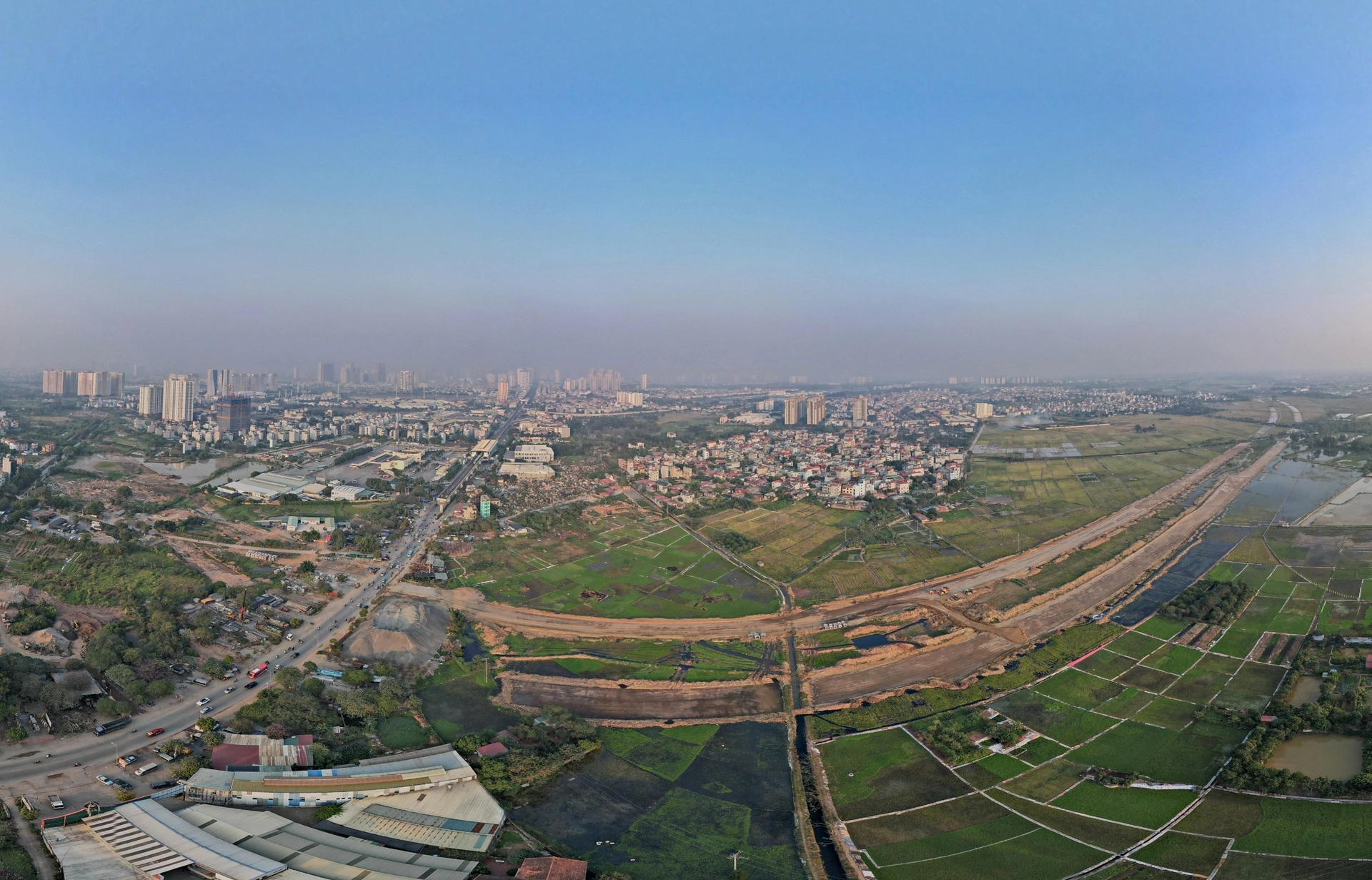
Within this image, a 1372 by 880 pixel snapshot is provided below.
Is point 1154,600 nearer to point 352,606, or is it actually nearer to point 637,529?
point 637,529

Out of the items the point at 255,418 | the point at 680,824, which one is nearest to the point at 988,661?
the point at 680,824

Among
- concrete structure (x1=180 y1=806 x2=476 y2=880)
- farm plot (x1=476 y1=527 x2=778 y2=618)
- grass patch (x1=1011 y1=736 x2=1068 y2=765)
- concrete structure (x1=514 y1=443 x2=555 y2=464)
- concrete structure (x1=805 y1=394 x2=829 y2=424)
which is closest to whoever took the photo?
concrete structure (x1=180 y1=806 x2=476 y2=880)

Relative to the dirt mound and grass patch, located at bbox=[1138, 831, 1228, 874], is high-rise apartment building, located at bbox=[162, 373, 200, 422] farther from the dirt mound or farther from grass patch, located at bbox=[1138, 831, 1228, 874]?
grass patch, located at bbox=[1138, 831, 1228, 874]

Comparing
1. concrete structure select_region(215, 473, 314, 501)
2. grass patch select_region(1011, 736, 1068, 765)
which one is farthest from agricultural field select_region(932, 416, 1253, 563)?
concrete structure select_region(215, 473, 314, 501)

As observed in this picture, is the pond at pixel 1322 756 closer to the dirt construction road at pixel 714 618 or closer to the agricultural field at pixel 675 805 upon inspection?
the dirt construction road at pixel 714 618

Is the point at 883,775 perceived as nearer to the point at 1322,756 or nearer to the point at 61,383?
the point at 1322,756
